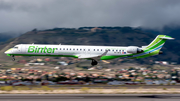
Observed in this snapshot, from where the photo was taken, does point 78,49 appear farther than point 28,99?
Yes

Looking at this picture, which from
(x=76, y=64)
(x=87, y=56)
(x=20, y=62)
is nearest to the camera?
(x=87, y=56)

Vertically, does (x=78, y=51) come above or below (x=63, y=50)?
below

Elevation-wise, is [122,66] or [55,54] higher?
[55,54]

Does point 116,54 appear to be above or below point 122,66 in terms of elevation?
above

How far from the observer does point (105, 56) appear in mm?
52938

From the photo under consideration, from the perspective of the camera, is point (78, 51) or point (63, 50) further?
point (78, 51)

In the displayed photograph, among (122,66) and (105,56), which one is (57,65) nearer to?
(122,66)

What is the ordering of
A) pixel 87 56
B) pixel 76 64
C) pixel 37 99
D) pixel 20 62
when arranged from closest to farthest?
pixel 37 99 → pixel 87 56 → pixel 76 64 → pixel 20 62

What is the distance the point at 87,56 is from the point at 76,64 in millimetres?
132115

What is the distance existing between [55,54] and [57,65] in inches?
5402

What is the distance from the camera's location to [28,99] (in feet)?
130

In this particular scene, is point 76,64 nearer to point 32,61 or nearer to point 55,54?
point 32,61

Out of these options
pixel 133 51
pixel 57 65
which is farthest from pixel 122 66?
pixel 133 51

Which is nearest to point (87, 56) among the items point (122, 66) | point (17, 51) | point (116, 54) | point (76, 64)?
point (116, 54)
